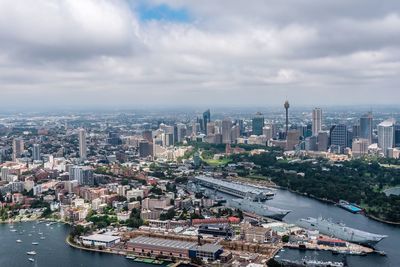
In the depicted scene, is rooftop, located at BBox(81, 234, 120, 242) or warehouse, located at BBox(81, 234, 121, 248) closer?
warehouse, located at BBox(81, 234, 121, 248)

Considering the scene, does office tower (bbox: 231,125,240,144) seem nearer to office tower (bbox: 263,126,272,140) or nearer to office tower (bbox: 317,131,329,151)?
office tower (bbox: 263,126,272,140)

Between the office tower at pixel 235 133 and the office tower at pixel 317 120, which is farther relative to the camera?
the office tower at pixel 317 120

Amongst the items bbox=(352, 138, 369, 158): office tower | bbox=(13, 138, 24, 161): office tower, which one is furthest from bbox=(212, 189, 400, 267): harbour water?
bbox=(13, 138, 24, 161): office tower

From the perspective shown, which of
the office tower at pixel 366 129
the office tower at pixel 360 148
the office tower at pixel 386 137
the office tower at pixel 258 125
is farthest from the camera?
the office tower at pixel 258 125

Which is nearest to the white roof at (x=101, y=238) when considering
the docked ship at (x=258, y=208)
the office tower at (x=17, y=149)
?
the docked ship at (x=258, y=208)

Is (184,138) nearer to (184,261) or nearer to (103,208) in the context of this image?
(103,208)

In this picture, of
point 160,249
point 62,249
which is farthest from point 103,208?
point 160,249

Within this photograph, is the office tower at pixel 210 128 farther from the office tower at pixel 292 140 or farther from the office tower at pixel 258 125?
the office tower at pixel 292 140
